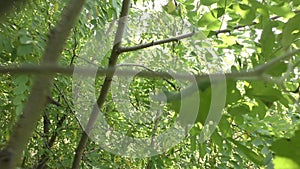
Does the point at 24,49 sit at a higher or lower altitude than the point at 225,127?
higher

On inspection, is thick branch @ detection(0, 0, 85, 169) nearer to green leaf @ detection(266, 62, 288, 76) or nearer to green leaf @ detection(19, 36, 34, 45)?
green leaf @ detection(266, 62, 288, 76)

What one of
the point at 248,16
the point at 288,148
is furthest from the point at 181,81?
the point at 248,16

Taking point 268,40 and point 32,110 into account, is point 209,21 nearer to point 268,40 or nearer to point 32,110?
point 268,40

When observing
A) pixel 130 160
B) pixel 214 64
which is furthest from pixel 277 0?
pixel 130 160

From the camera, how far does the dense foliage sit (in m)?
0.51

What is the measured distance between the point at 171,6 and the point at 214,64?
7.8 inches

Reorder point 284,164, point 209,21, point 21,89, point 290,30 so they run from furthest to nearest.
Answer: point 21,89 < point 209,21 < point 290,30 < point 284,164

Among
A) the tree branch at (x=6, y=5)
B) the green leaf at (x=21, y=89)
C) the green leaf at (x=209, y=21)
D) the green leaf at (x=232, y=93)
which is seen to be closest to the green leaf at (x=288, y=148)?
the green leaf at (x=232, y=93)

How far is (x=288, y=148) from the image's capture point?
1.22ft

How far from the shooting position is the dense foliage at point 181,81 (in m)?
0.51

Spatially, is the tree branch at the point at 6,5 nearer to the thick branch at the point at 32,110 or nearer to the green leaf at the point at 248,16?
the thick branch at the point at 32,110

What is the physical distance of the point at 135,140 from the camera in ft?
5.98

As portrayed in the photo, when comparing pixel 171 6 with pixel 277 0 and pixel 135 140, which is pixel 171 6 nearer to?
pixel 277 0

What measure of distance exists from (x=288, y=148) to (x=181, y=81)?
0.55ft
